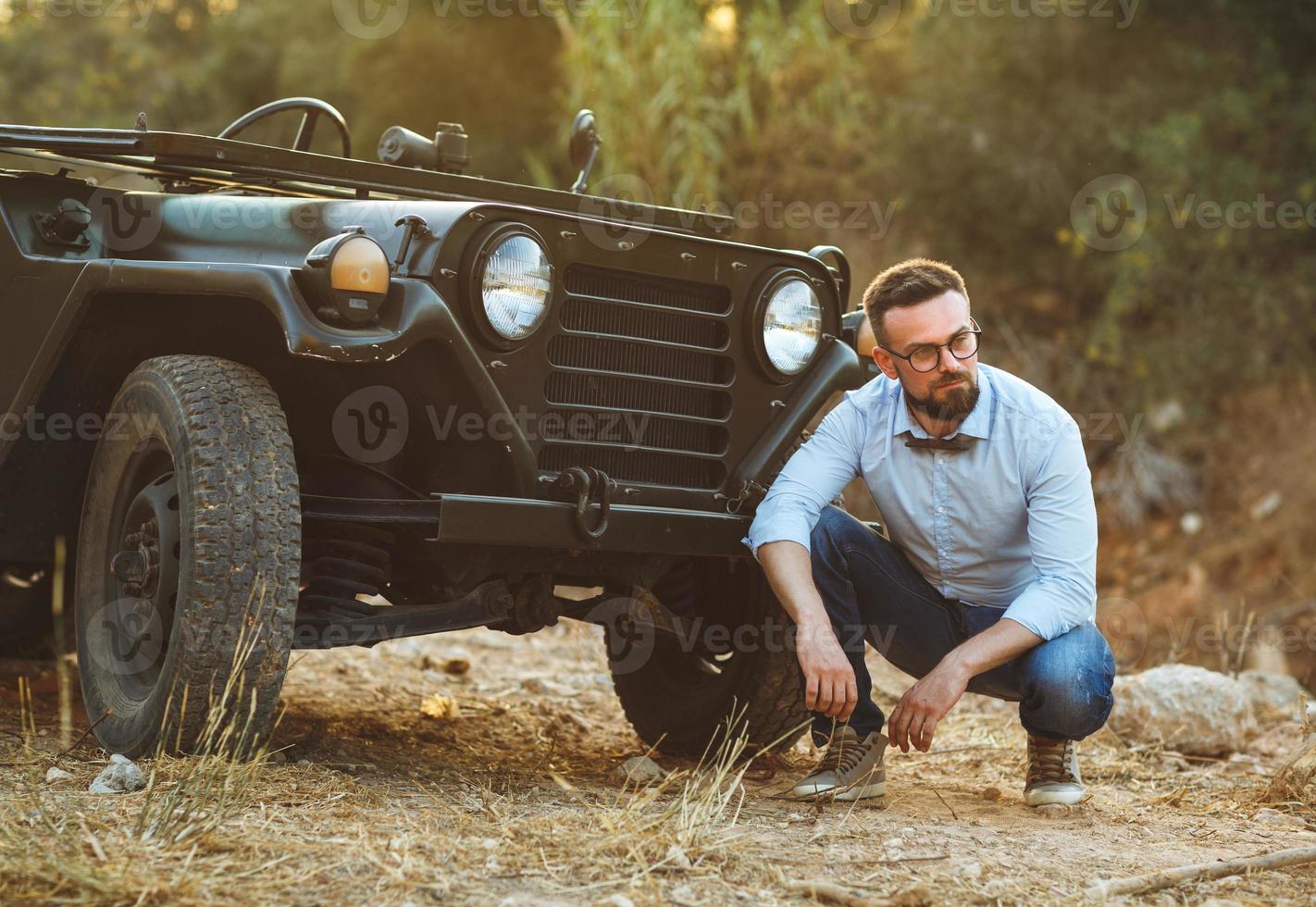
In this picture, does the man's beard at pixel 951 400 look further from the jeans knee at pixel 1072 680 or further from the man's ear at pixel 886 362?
the jeans knee at pixel 1072 680

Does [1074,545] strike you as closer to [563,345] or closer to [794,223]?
[563,345]

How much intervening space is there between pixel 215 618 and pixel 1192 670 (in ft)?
11.0

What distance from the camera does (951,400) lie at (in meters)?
3.58

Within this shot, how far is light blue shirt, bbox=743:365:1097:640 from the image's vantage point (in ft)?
11.5

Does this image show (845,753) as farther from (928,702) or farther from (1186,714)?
(1186,714)

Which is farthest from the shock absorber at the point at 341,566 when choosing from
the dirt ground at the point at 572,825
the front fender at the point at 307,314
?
the front fender at the point at 307,314

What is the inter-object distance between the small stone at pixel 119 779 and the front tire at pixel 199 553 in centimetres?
8

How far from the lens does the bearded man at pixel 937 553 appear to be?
3447 mm

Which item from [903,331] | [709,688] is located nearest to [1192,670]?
[709,688]

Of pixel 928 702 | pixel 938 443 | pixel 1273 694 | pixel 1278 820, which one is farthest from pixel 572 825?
pixel 1273 694

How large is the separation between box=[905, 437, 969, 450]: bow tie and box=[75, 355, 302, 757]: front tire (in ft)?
4.86

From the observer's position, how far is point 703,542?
3572 mm

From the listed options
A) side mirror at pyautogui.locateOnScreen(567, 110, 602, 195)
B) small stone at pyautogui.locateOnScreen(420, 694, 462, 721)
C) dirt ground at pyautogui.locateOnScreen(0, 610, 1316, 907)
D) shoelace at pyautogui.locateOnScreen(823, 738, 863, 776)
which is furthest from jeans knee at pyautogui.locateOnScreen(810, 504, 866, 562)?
small stone at pyautogui.locateOnScreen(420, 694, 462, 721)

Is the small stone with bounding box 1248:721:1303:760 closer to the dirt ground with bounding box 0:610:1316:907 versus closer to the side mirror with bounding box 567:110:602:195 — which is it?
the dirt ground with bounding box 0:610:1316:907
